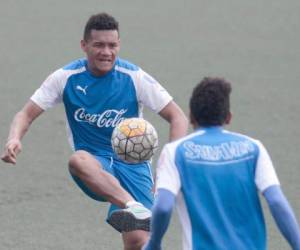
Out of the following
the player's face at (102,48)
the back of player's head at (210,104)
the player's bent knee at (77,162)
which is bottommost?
the player's bent knee at (77,162)

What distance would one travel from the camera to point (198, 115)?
555 centimetres

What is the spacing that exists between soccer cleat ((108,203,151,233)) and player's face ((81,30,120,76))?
1.09m

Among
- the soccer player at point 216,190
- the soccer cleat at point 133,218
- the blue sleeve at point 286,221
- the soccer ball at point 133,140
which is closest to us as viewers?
the blue sleeve at point 286,221

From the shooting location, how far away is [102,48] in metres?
7.61

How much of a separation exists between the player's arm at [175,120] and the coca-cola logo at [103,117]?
0.29 metres

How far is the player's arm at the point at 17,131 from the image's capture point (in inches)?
272

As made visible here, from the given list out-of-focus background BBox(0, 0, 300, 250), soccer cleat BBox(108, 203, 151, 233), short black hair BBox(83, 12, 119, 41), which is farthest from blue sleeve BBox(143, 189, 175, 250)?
out-of-focus background BBox(0, 0, 300, 250)

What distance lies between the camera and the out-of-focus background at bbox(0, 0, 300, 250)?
375 inches

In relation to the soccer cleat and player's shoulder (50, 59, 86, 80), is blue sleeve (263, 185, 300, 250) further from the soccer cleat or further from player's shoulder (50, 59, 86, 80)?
player's shoulder (50, 59, 86, 80)

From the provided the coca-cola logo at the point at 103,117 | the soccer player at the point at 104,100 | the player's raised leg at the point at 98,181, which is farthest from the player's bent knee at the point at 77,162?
the coca-cola logo at the point at 103,117

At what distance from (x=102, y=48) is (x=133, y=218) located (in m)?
1.28

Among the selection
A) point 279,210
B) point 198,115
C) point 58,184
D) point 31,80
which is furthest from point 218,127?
point 31,80

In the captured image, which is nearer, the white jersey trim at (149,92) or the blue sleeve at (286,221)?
the blue sleeve at (286,221)

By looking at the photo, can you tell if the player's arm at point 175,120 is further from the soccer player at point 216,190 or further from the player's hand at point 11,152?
the soccer player at point 216,190
